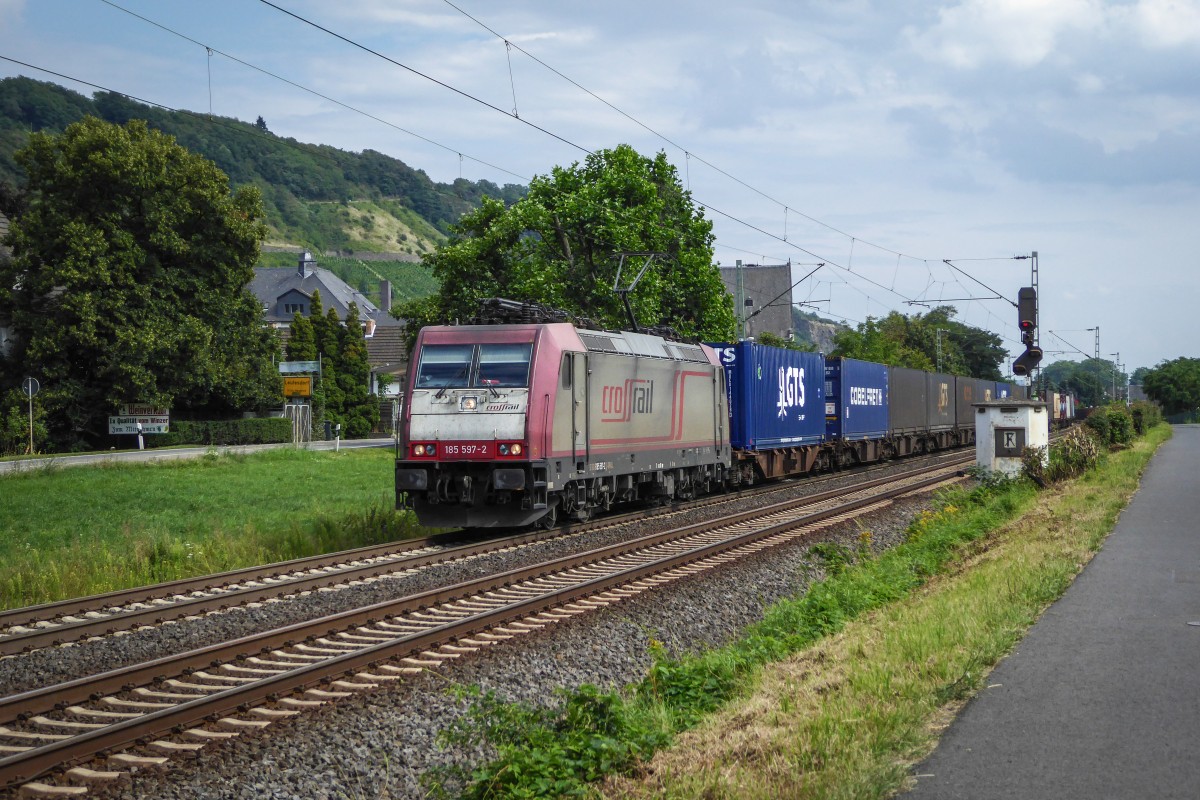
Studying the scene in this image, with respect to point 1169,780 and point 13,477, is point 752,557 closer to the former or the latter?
point 1169,780

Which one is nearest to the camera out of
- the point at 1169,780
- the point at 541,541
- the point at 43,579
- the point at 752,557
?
the point at 1169,780

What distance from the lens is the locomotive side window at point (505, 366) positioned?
16.3 metres

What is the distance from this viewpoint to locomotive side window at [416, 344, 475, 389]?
54.7 feet

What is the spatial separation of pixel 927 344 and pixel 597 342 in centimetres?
7978

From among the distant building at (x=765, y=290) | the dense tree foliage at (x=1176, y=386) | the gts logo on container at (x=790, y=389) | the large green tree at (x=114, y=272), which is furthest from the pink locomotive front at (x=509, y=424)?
the dense tree foliage at (x=1176, y=386)

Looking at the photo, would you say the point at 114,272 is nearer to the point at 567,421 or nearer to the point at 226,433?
the point at 226,433

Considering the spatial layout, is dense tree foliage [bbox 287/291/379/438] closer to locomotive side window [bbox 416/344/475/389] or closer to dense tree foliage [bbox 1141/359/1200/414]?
locomotive side window [bbox 416/344/475/389]

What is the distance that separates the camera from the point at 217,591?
39.6ft

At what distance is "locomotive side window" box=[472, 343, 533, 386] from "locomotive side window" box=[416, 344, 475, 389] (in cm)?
27

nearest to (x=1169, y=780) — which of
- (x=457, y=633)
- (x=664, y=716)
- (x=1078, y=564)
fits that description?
(x=664, y=716)

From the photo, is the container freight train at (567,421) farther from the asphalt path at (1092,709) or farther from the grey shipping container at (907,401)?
→ the grey shipping container at (907,401)

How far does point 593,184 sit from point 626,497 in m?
21.1

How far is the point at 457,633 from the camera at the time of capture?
9.45 m

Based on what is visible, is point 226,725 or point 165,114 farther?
point 165,114
